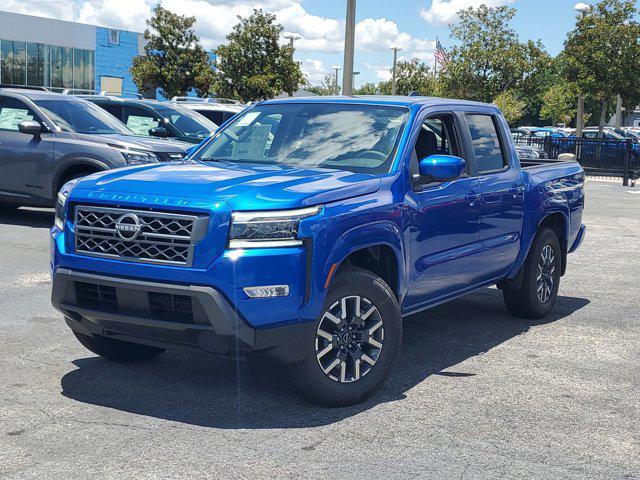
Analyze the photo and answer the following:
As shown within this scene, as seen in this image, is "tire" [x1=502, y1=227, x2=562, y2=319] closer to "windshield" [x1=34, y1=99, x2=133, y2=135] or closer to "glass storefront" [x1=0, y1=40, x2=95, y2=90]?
"windshield" [x1=34, y1=99, x2=133, y2=135]

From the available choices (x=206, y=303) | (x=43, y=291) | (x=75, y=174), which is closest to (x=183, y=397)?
(x=206, y=303)

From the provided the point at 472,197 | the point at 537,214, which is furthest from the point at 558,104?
the point at 472,197

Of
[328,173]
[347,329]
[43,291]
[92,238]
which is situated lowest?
[43,291]

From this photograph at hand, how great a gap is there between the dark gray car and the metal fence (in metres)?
19.6

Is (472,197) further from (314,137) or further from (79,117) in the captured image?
(79,117)

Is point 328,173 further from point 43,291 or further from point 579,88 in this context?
point 579,88

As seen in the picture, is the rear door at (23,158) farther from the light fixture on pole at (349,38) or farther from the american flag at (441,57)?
the american flag at (441,57)

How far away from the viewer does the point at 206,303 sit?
15.7 feet

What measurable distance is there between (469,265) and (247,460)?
282cm

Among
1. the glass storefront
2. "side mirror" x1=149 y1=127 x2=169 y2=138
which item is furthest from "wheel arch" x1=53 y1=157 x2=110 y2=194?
the glass storefront

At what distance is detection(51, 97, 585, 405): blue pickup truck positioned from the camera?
191 inches

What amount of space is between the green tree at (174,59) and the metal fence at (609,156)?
1950 centimetres

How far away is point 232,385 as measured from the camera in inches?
225

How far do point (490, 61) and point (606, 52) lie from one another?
Result: 28.9 ft
